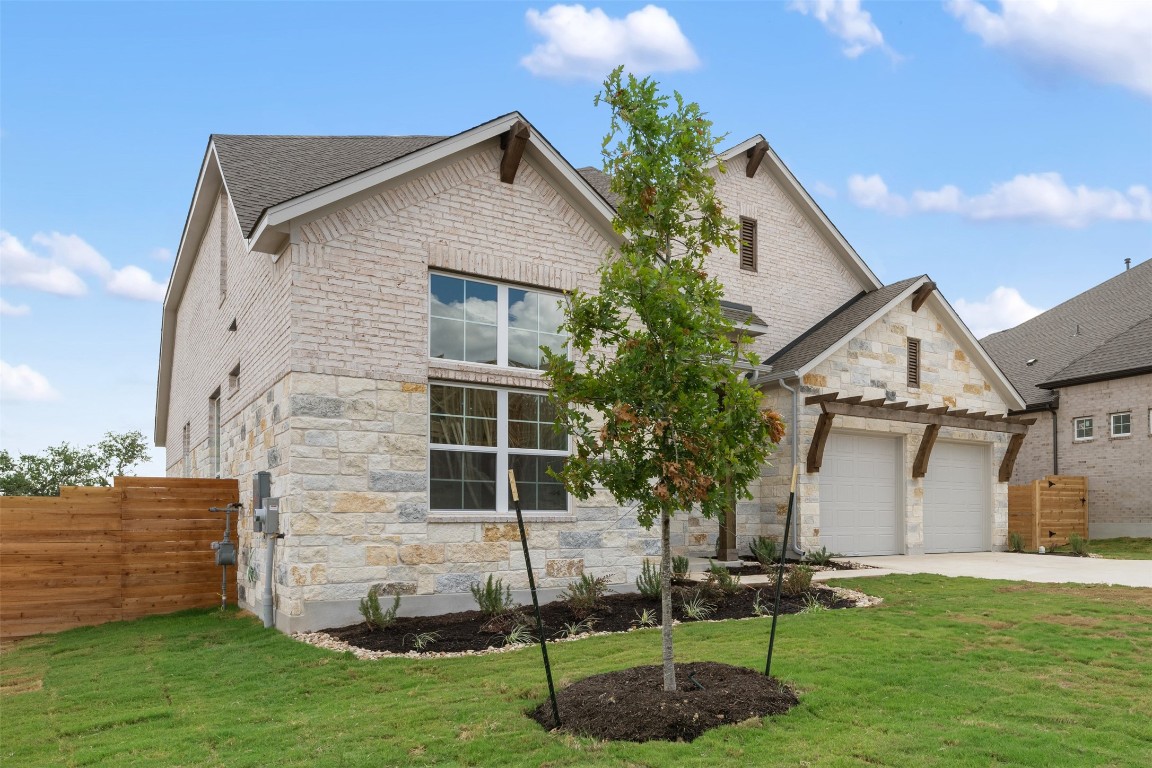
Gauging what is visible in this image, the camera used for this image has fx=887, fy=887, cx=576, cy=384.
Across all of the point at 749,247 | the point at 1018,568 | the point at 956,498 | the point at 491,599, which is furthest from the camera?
the point at 749,247

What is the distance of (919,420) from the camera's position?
1722 cm

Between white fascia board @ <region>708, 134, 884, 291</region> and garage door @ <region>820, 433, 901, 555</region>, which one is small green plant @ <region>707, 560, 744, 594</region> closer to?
garage door @ <region>820, 433, 901, 555</region>

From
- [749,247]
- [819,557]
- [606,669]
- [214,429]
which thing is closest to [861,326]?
[749,247]

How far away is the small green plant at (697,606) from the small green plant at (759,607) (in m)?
0.50

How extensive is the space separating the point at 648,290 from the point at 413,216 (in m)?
5.32

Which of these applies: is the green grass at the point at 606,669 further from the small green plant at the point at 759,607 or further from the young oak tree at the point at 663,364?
the young oak tree at the point at 663,364

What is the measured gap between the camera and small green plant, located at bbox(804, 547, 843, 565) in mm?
15195

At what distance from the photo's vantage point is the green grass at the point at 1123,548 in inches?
732

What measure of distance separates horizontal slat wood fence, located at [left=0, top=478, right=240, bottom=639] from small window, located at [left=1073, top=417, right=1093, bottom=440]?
2124cm

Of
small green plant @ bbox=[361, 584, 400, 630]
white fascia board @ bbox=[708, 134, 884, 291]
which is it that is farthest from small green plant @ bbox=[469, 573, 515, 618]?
white fascia board @ bbox=[708, 134, 884, 291]

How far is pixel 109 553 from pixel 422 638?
5549 mm

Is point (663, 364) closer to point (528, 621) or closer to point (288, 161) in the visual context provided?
point (528, 621)

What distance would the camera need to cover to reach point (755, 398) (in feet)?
21.1

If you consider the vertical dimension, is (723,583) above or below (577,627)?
above
